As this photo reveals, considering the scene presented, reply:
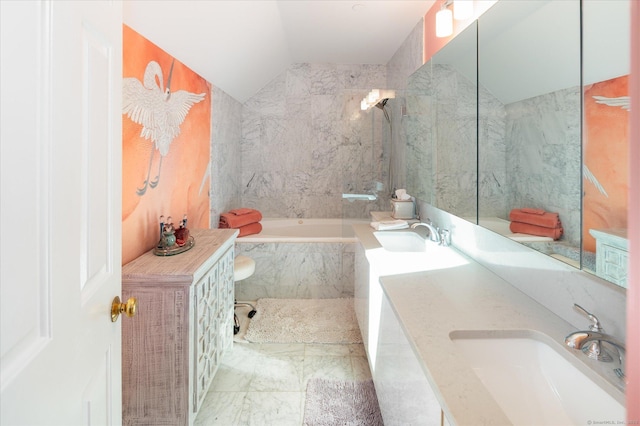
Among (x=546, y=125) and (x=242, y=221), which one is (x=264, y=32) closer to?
(x=242, y=221)

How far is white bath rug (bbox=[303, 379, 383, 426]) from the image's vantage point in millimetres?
1821

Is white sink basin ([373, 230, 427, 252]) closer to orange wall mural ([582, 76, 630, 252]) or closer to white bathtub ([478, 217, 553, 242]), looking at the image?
white bathtub ([478, 217, 553, 242])

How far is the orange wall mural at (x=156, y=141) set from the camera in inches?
70.0

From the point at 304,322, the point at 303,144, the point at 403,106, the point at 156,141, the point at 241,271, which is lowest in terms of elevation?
the point at 304,322

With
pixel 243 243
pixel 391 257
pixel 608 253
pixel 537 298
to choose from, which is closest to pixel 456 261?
pixel 391 257

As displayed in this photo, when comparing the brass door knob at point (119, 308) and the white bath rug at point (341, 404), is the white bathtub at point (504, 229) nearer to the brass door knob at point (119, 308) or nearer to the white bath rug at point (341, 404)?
the white bath rug at point (341, 404)

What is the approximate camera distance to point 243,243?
11.1ft

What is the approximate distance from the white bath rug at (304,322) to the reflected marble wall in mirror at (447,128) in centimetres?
123

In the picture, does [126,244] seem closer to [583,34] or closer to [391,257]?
[391,257]

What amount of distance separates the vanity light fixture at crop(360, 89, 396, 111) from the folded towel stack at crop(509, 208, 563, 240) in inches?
90.6

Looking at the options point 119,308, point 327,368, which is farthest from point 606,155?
point 327,368

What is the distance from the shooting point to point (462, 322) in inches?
44.4

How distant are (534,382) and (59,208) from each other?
126 centimetres

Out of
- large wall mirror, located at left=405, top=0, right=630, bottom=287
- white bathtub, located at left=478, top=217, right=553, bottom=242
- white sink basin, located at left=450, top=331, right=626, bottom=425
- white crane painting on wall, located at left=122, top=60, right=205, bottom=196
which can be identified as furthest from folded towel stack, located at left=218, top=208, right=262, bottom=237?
white sink basin, located at left=450, top=331, right=626, bottom=425
